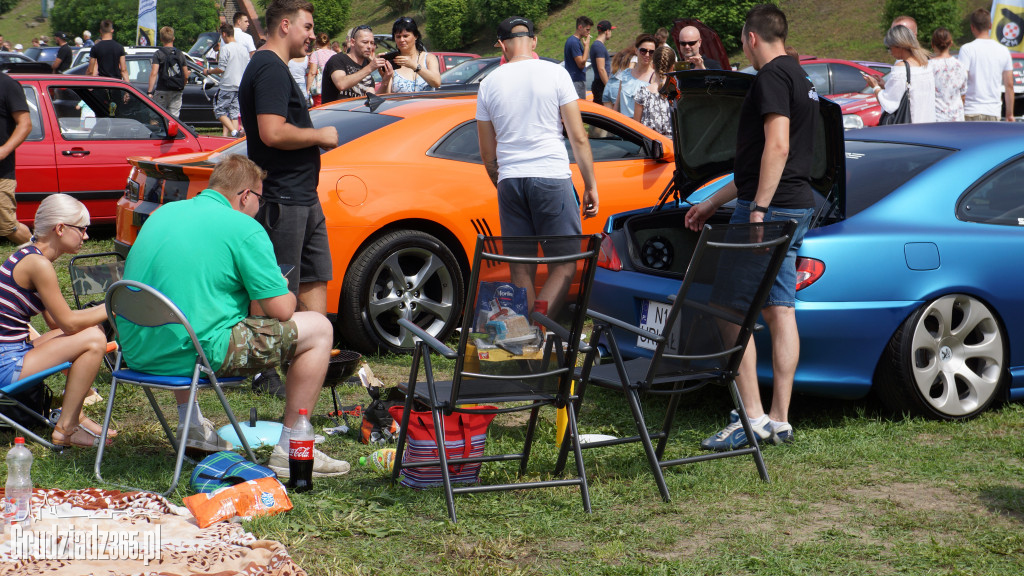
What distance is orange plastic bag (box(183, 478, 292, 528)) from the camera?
3510 millimetres

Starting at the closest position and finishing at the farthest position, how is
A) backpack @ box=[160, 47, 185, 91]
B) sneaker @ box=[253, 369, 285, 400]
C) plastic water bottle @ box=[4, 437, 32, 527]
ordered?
1. plastic water bottle @ box=[4, 437, 32, 527]
2. sneaker @ box=[253, 369, 285, 400]
3. backpack @ box=[160, 47, 185, 91]

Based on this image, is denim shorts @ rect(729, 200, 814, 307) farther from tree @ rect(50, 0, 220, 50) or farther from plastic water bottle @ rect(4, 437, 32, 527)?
tree @ rect(50, 0, 220, 50)

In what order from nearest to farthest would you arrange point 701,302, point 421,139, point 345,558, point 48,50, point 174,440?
point 345,558 → point 701,302 → point 174,440 → point 421,139 → point 48,50

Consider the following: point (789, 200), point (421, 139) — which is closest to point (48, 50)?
point (421, 139)

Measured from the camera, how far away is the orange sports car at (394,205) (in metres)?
5.90

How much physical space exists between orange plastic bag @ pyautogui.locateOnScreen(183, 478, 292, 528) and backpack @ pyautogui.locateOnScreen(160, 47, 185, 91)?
12.2 metres

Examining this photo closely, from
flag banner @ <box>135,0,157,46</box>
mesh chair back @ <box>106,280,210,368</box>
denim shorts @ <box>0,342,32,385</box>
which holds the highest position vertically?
flag banner @ <box>135,0,157,46</box>

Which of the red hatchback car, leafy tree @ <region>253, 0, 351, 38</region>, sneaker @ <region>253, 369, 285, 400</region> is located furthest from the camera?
leafy tree @ <region>253, 0, 351, 38</region>

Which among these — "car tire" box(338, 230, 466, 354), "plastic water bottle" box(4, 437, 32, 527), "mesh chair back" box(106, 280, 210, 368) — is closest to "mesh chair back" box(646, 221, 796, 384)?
"mesh chair back" box(106, 280, 210, 368)

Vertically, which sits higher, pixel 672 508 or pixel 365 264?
pixel 365 264

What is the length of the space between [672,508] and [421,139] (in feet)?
10.8

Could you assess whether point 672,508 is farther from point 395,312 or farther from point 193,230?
point 395,312

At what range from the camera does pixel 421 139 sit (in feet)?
20.7

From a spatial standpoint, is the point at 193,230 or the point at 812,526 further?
the point at 193,230
